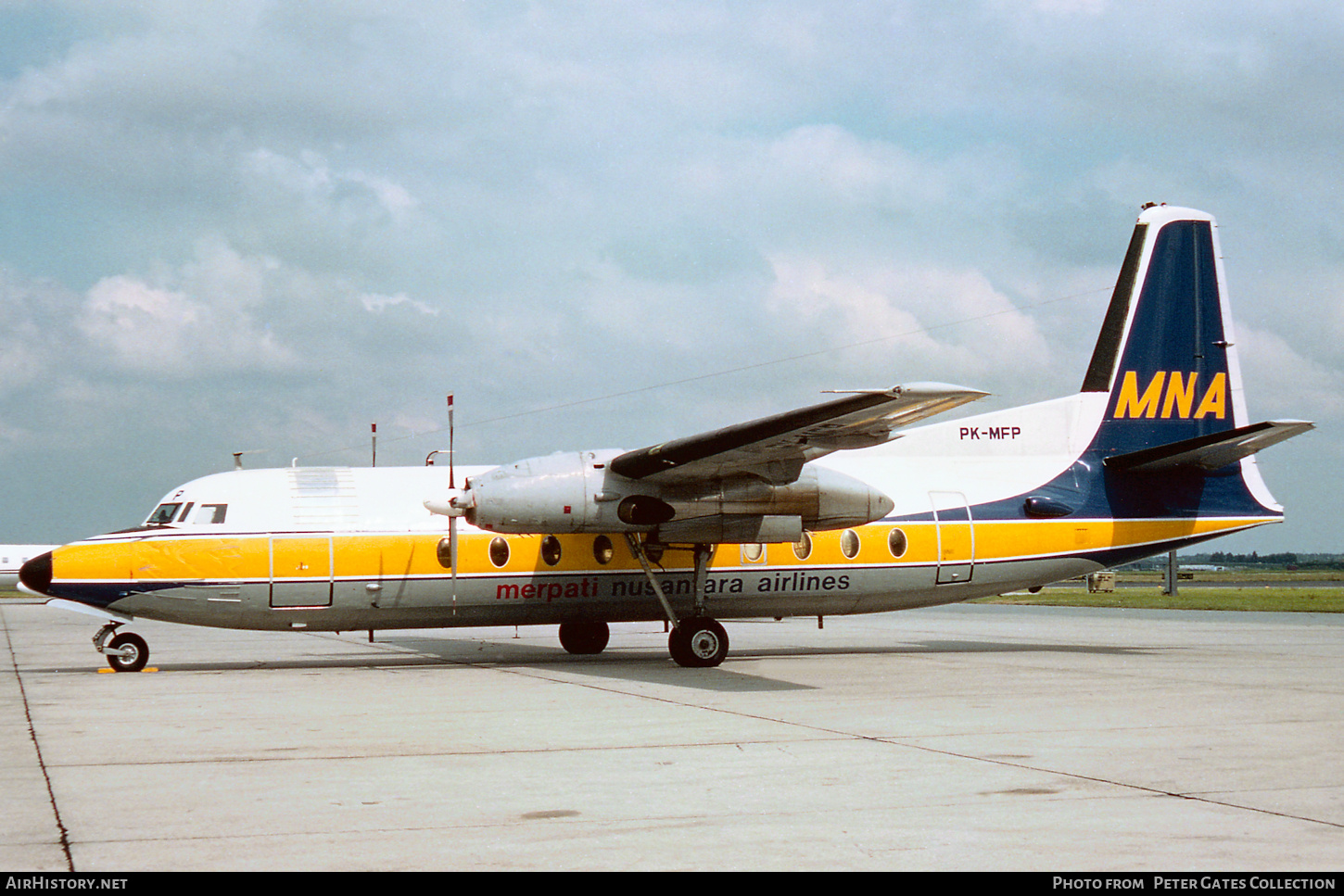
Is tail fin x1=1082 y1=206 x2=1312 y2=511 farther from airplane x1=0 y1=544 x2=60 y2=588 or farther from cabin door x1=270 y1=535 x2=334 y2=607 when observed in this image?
airplane x1=0 y1=544 x2=60 y2=588

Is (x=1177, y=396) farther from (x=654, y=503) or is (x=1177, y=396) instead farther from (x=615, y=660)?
(x=615, y=660)

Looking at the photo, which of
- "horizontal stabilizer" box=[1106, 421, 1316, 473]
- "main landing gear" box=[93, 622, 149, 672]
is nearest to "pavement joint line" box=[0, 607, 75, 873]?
"main landing gear" box=[93, 622, 149, 672]

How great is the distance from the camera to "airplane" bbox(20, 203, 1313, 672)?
1592 cm

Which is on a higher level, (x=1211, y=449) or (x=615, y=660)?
(x=1211, y=449)

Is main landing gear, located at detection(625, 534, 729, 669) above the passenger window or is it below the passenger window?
below

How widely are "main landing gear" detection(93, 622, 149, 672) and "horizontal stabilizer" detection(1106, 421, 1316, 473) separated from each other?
15.6m

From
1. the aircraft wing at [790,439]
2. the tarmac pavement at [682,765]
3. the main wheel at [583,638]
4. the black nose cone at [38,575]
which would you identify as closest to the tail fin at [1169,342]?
the tarmac pavement at [682,765]

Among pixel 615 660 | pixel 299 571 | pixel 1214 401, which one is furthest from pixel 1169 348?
pixel 299 571

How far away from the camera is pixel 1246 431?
18.0 meters

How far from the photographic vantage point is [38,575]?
15.8m

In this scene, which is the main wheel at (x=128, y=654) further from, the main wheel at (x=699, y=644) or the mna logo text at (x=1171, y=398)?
the mna logo text at (x=1171, y=398)

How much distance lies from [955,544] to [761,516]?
4021 mm

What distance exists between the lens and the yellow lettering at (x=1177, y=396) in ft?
67.3
